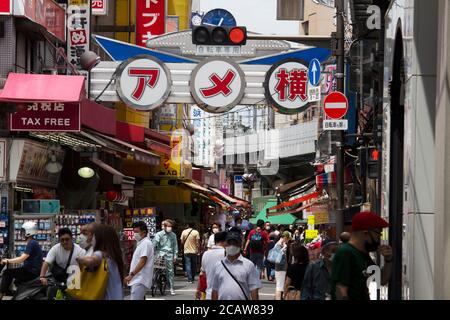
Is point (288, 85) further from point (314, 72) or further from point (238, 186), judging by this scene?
point (238, 186)

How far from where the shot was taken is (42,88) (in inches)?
1057

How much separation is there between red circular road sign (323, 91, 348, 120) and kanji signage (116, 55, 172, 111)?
389 centimetres

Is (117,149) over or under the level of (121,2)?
under

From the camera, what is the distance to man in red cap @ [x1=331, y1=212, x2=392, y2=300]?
406 inches

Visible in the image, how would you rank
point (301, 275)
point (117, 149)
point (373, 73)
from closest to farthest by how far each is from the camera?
1. point (301, 275)
2. point (373, 73)
3. point (117, 149)

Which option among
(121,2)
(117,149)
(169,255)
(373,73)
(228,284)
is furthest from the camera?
(121,2)

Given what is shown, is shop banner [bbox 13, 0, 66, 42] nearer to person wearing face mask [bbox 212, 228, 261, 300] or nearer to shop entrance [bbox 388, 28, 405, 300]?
shop entrance [bbox 388, 28, 405, 300]

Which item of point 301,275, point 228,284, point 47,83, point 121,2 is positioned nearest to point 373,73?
point 47,83

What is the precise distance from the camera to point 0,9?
27.5 meters

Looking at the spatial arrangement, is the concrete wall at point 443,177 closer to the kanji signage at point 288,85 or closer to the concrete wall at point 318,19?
the kanji signage at point 288,85

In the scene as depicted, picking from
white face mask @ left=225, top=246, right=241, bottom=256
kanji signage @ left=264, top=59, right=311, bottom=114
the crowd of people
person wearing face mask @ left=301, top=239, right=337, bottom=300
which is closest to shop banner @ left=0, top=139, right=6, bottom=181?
the crowd of people
